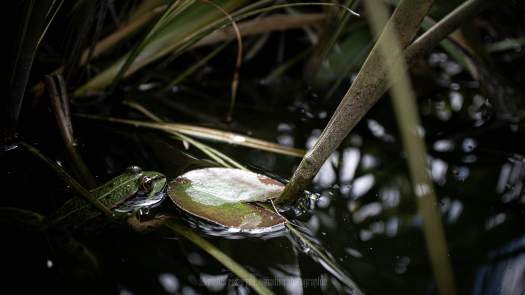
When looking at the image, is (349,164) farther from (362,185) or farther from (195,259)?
(195,259)

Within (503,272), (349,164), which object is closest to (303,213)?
(349,164)

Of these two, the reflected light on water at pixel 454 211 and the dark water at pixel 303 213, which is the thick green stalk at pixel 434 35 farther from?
the reflected light on water at pixel 454 211

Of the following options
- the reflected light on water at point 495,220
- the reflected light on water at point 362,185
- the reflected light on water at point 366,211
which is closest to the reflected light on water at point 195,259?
the reflected light on water at point 366,211

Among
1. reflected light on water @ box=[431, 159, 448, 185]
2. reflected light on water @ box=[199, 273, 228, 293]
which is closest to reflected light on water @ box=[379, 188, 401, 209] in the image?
reflected light on water @ box=[431, 159, 448, 185]

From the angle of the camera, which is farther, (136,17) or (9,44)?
(136,17)

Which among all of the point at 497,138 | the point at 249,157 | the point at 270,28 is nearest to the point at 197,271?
the point at 249,157

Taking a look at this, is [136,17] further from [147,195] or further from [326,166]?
[326,166]
